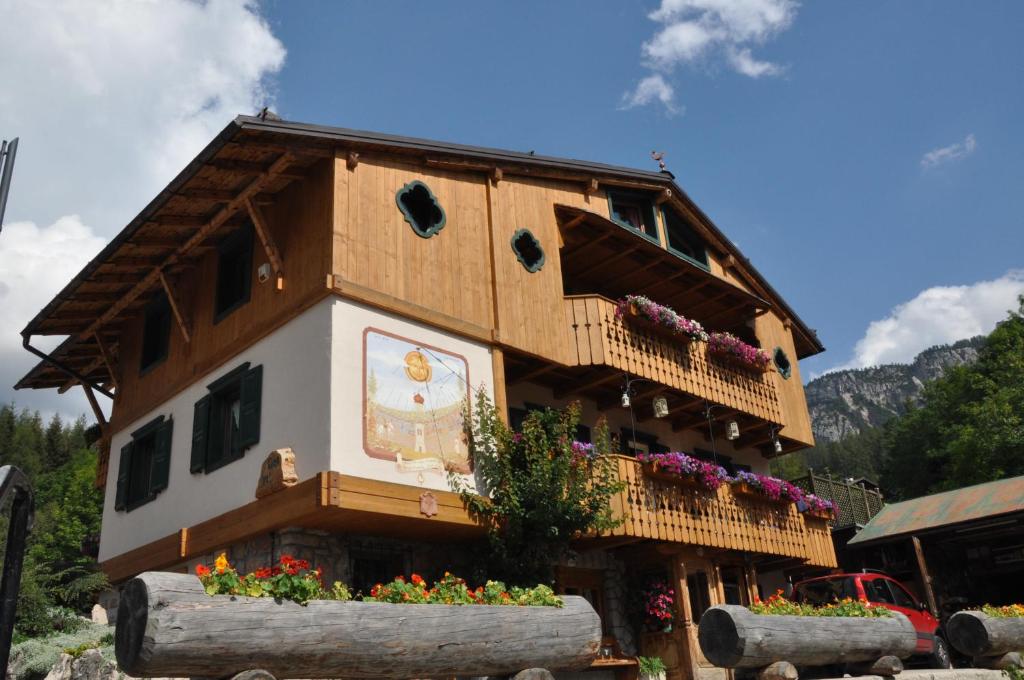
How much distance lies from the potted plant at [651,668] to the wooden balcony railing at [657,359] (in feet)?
16.8

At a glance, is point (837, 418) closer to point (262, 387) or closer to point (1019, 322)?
point (1019, 322)

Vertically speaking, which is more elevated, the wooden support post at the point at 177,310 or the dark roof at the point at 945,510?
the wooden support post at the point at 177,310

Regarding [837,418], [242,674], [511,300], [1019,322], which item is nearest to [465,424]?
[511,300]

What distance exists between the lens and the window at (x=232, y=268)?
1463 centimetres

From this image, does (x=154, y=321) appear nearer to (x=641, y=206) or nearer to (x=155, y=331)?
(x=155, y=331)

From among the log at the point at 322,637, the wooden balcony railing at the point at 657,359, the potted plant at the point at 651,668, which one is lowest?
the potted plant at the point at 651,668

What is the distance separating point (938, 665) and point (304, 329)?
493 inches

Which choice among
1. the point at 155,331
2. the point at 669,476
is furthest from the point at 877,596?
the point at 155,331

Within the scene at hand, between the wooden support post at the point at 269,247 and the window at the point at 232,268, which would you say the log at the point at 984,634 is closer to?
the wooden support post at the point at 269,247

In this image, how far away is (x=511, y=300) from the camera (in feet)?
48.2

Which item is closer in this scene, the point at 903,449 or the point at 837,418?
the point at 903,449

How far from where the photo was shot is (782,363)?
74.8ft

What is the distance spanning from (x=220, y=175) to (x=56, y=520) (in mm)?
45860

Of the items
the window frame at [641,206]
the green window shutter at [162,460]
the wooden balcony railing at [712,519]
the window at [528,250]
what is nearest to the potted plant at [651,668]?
the wooden balcony railing at [712,519]
